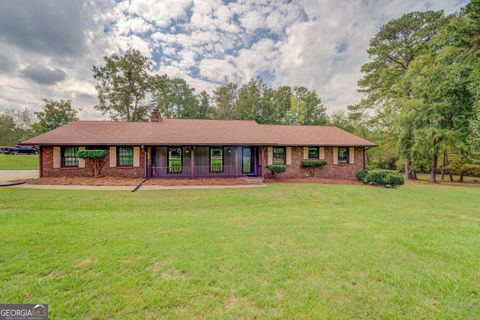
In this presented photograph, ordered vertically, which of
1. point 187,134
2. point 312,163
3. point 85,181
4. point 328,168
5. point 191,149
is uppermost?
point 187,134

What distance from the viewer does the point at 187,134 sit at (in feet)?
47.3

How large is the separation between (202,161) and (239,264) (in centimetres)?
1173

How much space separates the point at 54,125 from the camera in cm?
2848

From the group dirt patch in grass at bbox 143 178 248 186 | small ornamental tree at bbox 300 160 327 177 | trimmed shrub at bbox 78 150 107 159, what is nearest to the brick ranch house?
small ornamental tree at bbox 300 160 327 177

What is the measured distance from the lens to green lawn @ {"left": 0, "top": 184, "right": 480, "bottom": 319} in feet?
8.30

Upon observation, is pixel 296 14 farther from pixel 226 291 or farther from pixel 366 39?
pixel 226 291

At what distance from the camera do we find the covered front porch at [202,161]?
13977 millimetres

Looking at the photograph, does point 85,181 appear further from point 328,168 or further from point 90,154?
point 328,168

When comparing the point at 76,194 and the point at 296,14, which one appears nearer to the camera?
the point at 76,194

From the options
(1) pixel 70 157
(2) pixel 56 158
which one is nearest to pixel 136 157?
(1) pixel 70 157

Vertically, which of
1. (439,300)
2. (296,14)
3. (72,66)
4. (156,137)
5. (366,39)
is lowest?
(439,300)

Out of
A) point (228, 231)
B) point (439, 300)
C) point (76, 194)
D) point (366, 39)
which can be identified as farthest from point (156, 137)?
point (366, 39)

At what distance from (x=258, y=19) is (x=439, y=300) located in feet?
53.5

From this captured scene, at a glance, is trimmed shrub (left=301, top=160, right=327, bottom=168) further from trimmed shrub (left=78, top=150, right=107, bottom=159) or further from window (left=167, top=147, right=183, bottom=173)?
trimmed shrub (left=78, top=150, right=107, bottom=159)
